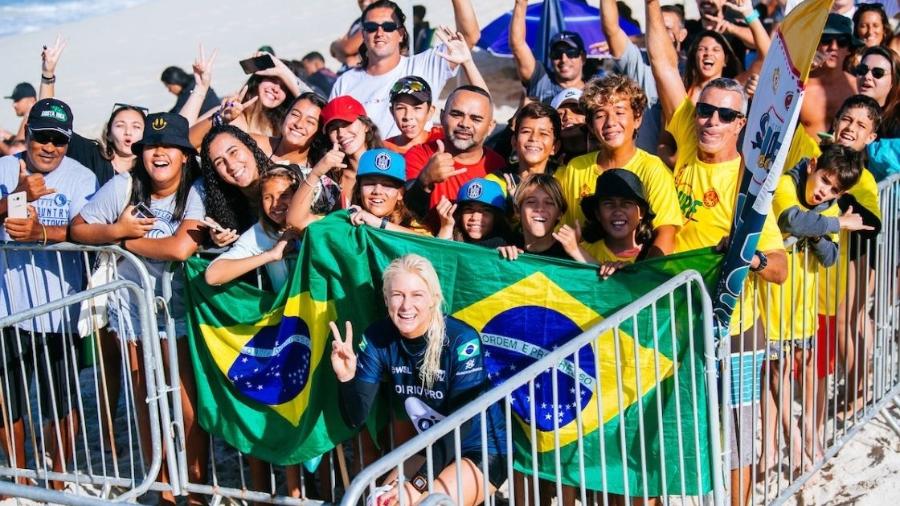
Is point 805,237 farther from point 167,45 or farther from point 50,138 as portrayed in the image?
point 167,45

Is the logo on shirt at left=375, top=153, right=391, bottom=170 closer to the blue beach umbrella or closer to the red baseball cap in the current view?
the red baseball cap

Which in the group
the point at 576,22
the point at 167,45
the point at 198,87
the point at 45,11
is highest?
the point at 45,11

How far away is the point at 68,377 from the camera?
614cm

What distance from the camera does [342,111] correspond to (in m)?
6.31

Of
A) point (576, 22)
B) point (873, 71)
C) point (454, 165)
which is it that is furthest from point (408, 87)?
point (576, 22)

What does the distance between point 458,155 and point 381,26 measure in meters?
1.76

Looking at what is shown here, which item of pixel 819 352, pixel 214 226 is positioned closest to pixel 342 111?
pixel 214 226

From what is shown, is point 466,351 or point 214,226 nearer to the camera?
point 466,351

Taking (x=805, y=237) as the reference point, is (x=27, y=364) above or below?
below

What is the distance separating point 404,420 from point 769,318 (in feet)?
5.65

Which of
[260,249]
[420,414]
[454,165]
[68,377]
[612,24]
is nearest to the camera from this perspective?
[420,414]

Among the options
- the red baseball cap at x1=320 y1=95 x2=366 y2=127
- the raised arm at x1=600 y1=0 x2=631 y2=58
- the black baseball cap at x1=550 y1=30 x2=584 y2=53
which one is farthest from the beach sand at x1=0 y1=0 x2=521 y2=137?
the red baseball cap at x1=320 y1=95 x2=366 y2=127

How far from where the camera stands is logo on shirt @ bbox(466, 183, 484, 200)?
538cm

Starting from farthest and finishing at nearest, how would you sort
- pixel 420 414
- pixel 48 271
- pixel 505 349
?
pixel 48 271 < pixel 505 349 < pixel 420 414
